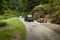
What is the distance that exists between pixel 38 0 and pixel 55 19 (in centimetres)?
2987

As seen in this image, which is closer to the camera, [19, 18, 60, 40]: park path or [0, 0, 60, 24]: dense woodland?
[19, 18, 60, 40]: park path

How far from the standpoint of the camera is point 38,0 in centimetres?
6650

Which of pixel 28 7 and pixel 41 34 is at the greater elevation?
pixel 28 7

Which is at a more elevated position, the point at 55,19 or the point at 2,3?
the point at 2,3

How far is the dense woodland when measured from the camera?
21566 mm

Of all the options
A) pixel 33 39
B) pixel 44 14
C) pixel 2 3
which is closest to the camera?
pixel 33 39

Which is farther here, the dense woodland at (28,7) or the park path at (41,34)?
the dense woodland at (28,7)

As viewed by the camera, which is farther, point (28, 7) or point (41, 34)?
point (28, 7)

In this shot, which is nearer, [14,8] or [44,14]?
[44,14]

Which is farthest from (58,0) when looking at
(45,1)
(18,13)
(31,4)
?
(18,13)

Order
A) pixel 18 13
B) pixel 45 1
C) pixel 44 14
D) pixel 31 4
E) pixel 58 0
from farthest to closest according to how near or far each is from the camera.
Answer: pixel 18 13 < pixel 31 4 < pixel 45 1 < pixel 44 14 < pixel 58 0

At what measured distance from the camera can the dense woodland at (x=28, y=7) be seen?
21566mm

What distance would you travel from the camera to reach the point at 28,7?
71438 mm

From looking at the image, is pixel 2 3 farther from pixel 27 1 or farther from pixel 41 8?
pixel 27 1
